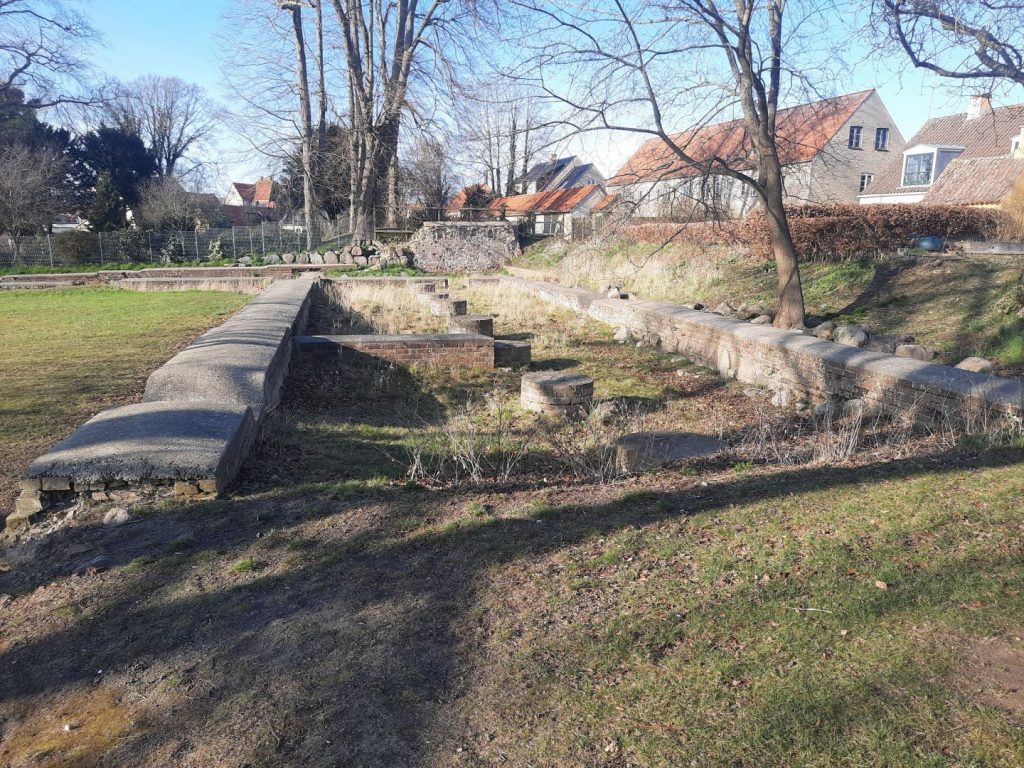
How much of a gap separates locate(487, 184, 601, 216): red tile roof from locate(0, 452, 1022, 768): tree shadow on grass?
35150 mm

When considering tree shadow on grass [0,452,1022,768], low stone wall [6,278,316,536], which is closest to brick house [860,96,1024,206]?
low stone wall [6,278,316,536]

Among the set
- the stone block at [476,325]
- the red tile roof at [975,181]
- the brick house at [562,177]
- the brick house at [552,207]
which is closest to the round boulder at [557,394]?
the stone block at [476,325]

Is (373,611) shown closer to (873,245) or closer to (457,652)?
(457,652)

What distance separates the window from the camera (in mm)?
30672

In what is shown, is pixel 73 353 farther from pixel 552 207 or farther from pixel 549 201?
pixel 549 201

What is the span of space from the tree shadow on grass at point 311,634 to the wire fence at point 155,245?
27081mm

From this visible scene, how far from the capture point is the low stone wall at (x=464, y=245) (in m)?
27.1

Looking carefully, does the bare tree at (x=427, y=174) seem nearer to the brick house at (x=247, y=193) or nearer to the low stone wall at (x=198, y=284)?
the low stone wall at (x=198, y=284)

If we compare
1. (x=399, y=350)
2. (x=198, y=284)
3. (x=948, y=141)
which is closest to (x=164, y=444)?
(x=399, y=350)

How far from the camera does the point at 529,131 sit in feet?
30.9

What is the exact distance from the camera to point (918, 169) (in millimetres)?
31250

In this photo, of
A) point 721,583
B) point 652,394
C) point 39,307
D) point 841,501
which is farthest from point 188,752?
point 39,307

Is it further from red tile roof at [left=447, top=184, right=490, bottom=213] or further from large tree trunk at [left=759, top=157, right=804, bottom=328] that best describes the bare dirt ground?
red tile roof at [left=447, top=184, right=490, bottom=213]

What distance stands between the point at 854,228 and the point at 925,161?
858 inches
